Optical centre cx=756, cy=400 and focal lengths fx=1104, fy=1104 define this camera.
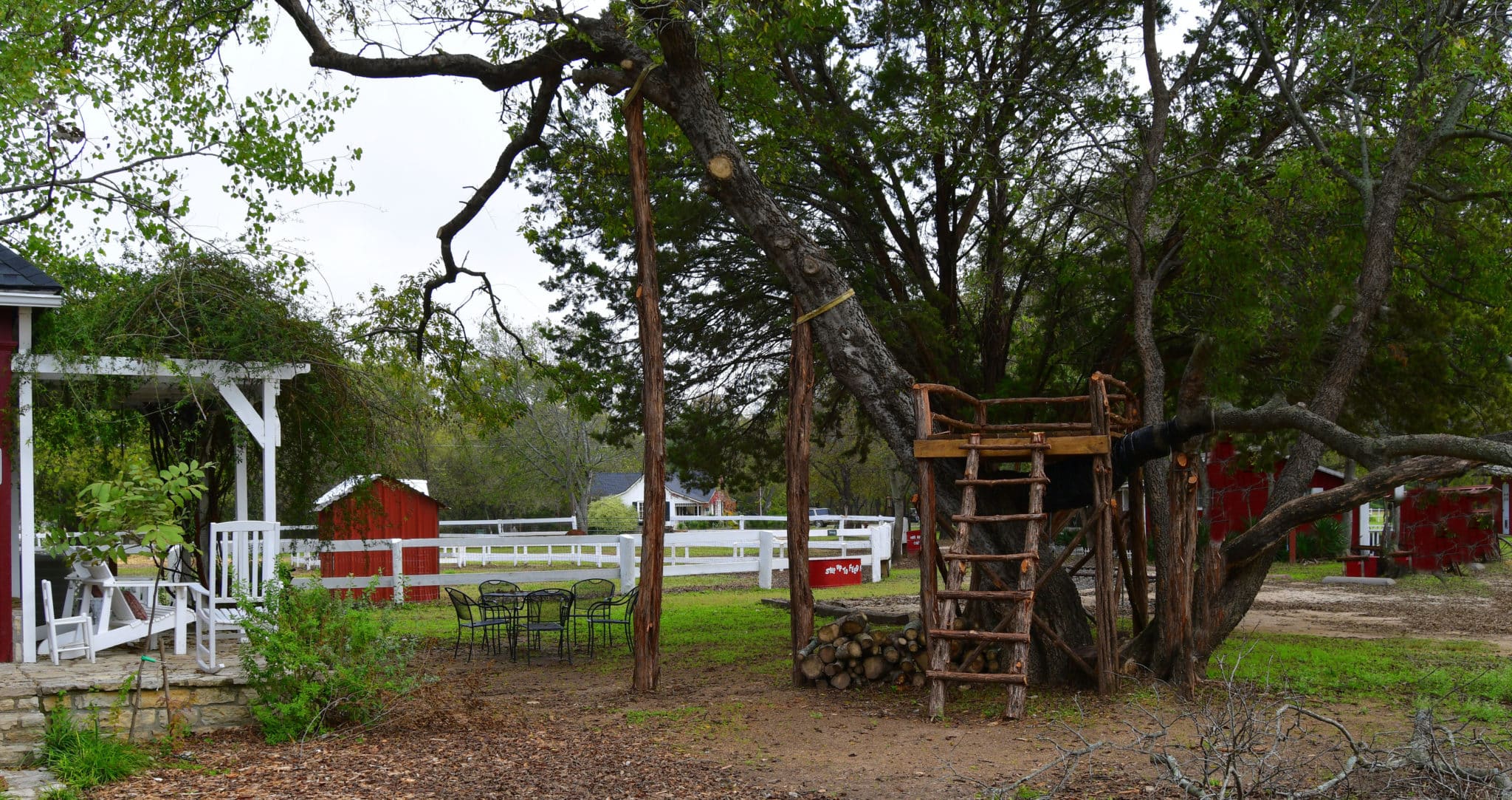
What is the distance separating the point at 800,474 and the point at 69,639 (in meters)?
5.93

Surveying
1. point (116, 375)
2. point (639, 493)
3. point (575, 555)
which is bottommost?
point (575, 555)

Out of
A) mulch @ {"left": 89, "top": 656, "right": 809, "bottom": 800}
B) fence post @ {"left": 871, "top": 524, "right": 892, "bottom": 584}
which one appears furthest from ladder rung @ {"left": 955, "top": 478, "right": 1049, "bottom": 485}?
fence post @ {"left": 871, "top": 524, "right": 892, "bottom": 584}

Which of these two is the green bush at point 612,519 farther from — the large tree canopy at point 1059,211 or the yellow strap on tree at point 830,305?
the yellow strap on tree at point 830,305

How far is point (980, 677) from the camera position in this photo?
806 cm

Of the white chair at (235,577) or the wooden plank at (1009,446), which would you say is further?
the wooden plank at (1009,446)

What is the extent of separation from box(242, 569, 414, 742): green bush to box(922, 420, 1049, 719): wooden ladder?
12.7 ft

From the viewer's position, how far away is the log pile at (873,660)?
977cm

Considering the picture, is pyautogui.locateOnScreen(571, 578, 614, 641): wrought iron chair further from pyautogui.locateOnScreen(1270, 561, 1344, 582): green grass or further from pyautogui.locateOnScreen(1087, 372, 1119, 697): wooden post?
pyautogui.locateOnScreen(1270, 561, 1344, 582): green grass

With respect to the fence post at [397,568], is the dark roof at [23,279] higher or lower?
higher

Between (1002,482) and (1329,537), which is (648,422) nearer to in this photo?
(1002,482)

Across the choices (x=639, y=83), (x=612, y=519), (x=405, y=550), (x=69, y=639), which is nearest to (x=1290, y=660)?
(x=639, y=83)

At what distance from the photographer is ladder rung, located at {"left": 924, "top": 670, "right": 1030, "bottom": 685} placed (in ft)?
26.0

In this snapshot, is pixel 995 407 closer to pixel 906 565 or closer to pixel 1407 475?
pixel 1407 475

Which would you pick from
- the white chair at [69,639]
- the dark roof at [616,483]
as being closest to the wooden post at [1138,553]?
the white chair at [69,639]
